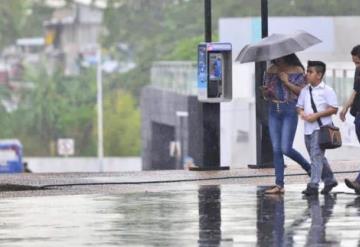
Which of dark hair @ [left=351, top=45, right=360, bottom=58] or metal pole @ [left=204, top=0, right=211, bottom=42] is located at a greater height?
metal pole @ [left=204, top=0, right=211, bottom=42]

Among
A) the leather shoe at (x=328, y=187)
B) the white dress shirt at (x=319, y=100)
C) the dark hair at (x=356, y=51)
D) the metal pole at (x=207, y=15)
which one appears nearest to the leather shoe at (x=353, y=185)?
the leather shoe at (x=328, y=187)

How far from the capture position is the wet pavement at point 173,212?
40.2ft

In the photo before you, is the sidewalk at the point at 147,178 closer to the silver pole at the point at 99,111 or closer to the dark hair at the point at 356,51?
the dark hair at the point at 356,51

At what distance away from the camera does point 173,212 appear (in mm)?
14289

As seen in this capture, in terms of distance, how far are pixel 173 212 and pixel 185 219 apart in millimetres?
620

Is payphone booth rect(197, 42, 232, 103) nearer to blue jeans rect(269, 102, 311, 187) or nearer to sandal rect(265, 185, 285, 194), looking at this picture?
sandal rect(265, 185, 285, 194)

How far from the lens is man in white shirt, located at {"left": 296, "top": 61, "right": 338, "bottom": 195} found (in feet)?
50.1

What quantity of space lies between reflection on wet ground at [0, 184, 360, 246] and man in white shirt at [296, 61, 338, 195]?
0.32 meters

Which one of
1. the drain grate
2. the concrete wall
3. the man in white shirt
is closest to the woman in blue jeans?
the man in white shirt

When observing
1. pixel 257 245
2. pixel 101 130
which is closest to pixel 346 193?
pixel 257 245

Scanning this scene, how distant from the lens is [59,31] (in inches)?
4688

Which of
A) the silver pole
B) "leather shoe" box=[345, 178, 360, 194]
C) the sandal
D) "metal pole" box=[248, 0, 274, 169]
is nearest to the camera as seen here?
"leather shoe" box=[345, 178, 360, 194]

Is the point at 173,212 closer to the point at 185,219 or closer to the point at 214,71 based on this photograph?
the point at 185,219

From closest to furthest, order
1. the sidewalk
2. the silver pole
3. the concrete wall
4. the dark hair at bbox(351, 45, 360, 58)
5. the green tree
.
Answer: the dark hair at bbox(351, 45, 360, 58) → the sidewalk → the concrete wall → the silver pole → the green tree
